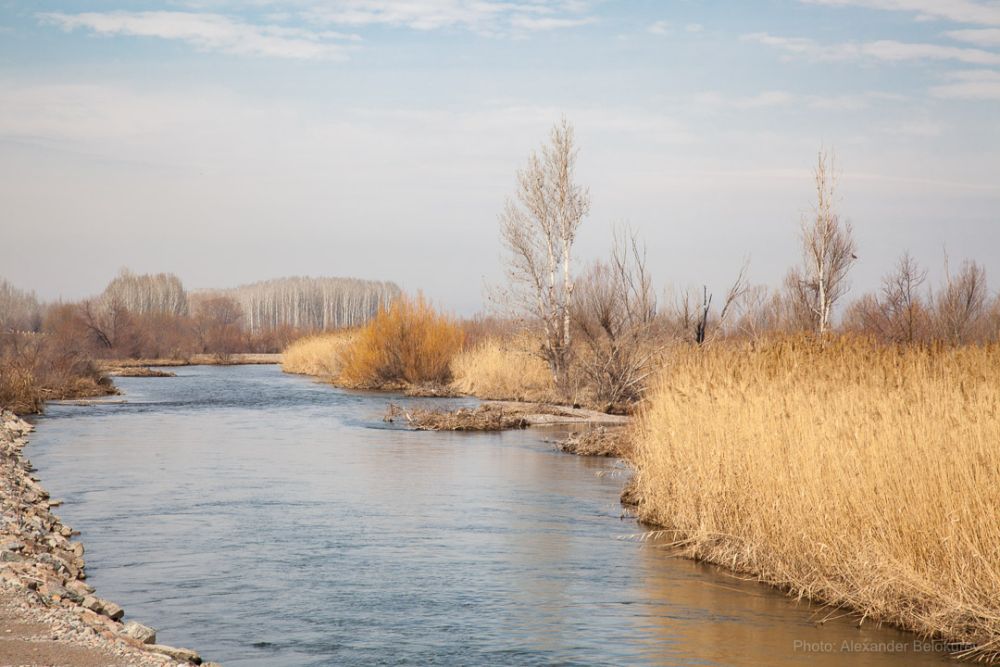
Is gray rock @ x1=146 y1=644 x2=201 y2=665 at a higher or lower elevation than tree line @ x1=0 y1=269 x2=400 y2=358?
lower

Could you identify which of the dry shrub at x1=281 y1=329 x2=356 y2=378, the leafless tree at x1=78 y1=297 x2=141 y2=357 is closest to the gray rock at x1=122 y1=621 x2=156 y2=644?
the dry shrub at x1=281 y1=329 x2=356 y2=378

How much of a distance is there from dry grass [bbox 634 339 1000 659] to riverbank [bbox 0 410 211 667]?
17.8ft

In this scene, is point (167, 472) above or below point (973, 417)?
below

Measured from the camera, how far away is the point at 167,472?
1698 cm

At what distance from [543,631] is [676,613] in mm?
1342

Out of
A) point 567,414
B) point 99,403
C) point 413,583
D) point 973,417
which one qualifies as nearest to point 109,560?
point 413,583

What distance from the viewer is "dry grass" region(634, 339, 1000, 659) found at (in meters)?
7.82

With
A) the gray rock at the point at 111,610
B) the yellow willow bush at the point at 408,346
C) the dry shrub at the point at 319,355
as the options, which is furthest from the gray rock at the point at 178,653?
the dry shrub at the point at 319,355

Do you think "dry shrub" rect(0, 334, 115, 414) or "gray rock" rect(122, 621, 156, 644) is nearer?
"gray rock" rect(122, 621, 156, 644)

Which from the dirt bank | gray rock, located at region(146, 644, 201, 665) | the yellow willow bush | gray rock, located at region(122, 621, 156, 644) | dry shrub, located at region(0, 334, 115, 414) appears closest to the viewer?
gray rock, located at region(146, 644, 201, 665)

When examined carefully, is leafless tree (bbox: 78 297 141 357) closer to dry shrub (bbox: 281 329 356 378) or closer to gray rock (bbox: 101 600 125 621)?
dry shrub (bbox: 281 329 356 378)

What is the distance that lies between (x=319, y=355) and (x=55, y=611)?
42427 mm

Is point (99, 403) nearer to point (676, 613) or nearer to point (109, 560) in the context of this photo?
point (109, 560)

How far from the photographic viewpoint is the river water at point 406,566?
8148 millimetres
